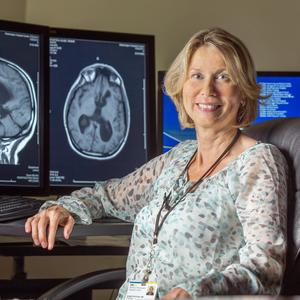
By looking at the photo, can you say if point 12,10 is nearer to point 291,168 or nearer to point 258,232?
point 291,168

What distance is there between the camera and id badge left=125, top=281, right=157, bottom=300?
6.09 ft

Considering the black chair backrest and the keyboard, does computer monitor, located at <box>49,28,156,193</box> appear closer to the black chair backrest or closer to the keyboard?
the keyboard

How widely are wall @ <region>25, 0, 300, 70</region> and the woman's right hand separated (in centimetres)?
133

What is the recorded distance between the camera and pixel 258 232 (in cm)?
168

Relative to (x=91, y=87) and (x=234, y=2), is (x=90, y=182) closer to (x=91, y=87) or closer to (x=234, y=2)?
(x=91, y=87)

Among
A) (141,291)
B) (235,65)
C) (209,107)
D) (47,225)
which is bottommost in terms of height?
(141,291)

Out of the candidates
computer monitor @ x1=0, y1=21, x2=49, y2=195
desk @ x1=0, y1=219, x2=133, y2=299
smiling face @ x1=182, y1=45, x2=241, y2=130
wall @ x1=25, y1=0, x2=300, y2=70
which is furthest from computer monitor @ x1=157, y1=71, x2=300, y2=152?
smiling face @ x1=182, y1=45, x2=241, y2=130

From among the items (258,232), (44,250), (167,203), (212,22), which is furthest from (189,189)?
(212,22)

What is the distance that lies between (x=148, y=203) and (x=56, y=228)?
31 cm

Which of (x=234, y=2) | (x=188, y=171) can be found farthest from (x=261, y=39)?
(x=188, y=171)

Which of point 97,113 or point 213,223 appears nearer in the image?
point 213,223

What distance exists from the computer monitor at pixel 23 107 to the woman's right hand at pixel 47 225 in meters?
0.57

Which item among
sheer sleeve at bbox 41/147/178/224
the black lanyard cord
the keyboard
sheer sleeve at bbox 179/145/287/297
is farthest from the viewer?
sheer sleeve at bbox 41/147/178/224

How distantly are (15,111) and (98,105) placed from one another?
Result: 13.4 inches
